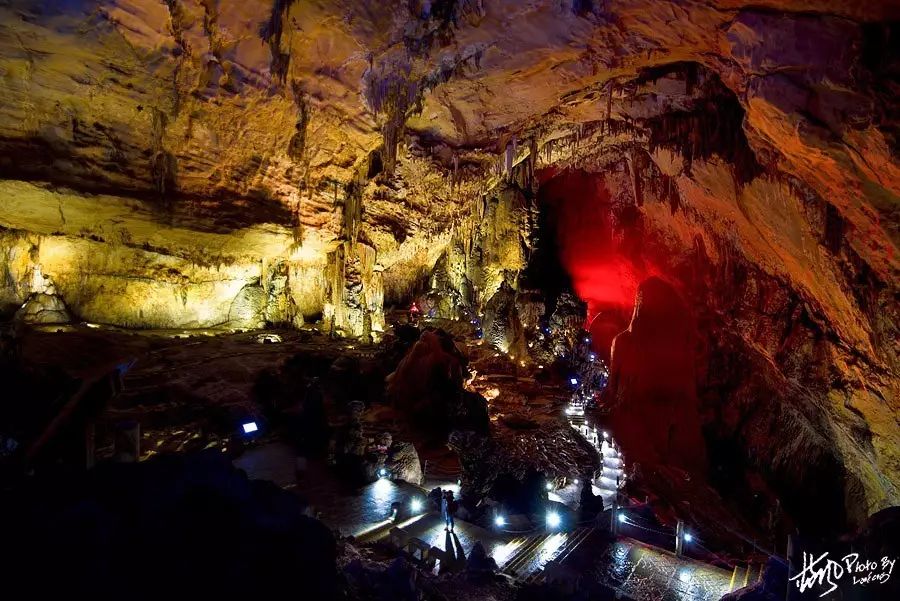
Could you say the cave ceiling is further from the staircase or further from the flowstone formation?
the staircase


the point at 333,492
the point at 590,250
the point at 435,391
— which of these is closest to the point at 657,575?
the point at 333,492

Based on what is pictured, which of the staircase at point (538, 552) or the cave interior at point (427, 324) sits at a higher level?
the cave interior at point (427, 324)

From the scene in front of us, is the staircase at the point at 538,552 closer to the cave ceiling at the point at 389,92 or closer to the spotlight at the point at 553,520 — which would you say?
the spotlight at the point at 553,520

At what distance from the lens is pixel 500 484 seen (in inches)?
264

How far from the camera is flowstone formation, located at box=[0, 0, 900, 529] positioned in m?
5.99

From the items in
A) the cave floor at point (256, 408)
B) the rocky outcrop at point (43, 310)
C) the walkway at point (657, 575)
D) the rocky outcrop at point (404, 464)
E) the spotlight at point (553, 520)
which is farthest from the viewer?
the rocky outcrop at point (43, 310)

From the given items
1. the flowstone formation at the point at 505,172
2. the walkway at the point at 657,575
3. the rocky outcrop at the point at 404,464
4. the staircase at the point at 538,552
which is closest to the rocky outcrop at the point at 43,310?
the flowstone formation at the point at 505,172

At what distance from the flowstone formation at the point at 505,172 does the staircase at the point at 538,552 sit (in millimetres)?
5169

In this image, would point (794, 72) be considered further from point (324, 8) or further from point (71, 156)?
point (71, 156)

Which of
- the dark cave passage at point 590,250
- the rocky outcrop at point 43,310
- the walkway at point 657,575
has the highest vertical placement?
the dark cave passage at point 590,250

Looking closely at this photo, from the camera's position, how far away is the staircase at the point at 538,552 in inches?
206

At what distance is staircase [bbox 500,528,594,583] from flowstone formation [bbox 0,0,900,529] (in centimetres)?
517

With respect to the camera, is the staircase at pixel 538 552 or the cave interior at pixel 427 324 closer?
the cave interior at pixel 427 324

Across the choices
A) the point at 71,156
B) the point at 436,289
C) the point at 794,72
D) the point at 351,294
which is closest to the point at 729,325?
the point at 794,72
